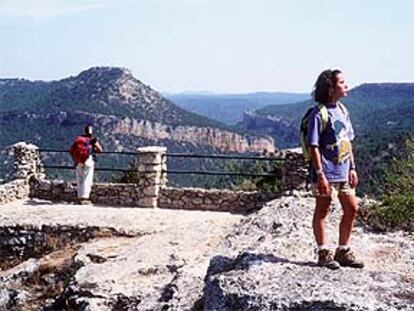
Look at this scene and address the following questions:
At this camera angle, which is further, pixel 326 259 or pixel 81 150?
pixel 81 150

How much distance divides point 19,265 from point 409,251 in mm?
7207

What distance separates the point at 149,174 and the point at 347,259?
8477mm

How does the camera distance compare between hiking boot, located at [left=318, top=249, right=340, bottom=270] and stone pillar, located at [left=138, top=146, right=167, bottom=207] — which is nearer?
hiking boot, located at [left=318, top=249, right=340, bottom=270]

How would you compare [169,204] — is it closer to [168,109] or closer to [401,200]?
[401,200]

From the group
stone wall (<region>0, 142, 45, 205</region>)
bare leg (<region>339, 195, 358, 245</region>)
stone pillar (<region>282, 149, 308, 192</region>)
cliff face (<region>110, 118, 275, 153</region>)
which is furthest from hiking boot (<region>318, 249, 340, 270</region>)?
cliff face (<region>110, 118, 275, 153</region>)

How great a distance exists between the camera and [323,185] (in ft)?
21.7

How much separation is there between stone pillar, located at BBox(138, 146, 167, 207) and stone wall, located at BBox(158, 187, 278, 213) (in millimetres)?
247

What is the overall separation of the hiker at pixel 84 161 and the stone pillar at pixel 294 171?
4038mm

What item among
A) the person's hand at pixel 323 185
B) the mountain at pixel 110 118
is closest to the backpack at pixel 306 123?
the person's hand at pixel 323 185

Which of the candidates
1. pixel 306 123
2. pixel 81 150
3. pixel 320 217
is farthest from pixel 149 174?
pixel 306 123

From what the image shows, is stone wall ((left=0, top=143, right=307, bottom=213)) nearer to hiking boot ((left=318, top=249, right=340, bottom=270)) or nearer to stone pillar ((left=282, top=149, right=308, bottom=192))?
stone pillar ((left=282, top=149, right=308, bottom=192))

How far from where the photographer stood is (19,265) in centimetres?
1262

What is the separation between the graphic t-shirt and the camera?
675 centimetres

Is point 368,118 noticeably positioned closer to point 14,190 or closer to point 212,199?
point 212,199
